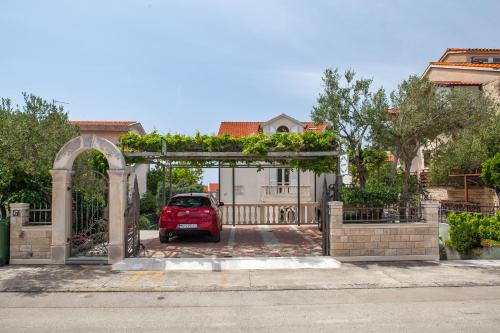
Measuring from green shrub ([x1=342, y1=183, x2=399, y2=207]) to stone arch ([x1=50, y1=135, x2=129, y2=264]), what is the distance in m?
5.89

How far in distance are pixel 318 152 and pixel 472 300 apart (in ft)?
19.1

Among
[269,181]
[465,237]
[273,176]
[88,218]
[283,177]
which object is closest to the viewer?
[465,237]

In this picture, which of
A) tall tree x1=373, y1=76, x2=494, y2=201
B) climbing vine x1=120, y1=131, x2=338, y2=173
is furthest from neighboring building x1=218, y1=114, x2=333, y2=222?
climbing vine x1=120, y1=131, x2=338, y2=173

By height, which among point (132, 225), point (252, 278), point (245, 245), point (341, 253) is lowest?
point (252, 278)

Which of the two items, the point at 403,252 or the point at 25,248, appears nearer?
the point at 25,248

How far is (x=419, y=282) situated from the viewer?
810cm

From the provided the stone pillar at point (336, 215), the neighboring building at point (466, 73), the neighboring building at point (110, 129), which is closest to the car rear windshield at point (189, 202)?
the stone pillar at point (336, 215)

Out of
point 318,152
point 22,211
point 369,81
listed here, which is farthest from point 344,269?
point 22,211

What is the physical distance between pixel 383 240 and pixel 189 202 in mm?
5721

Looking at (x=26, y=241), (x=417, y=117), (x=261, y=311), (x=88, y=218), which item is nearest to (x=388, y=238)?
(x=417, y=117)

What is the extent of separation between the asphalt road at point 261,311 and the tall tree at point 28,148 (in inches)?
179

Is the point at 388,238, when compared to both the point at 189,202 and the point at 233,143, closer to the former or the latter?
the point at 233,143

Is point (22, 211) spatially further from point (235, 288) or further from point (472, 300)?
point (472, 300)

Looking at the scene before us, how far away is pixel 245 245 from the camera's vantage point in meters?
12.4
